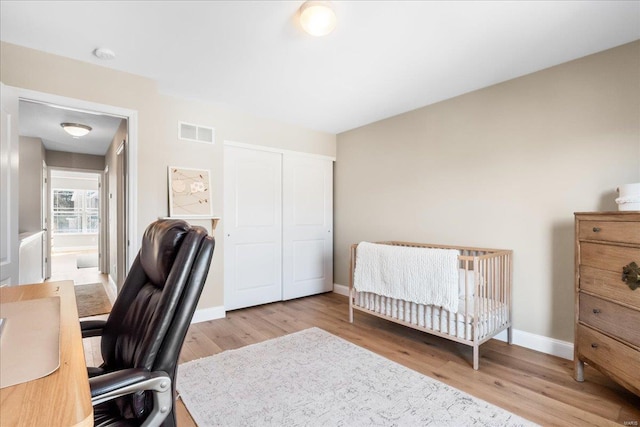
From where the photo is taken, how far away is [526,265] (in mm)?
2609

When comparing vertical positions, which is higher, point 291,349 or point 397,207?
point 397,207

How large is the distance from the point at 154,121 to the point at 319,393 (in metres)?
2.58

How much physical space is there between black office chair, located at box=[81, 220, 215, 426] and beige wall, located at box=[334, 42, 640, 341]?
265 centimetres

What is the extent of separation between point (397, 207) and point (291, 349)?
6.50 feet

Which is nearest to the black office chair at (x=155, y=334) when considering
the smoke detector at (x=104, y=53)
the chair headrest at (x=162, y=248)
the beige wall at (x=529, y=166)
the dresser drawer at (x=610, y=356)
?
the chair headrest at (x=162, y=248)

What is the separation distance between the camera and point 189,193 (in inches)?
123

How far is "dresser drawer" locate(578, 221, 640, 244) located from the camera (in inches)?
67.1

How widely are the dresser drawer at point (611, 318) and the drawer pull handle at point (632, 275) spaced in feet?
0.45

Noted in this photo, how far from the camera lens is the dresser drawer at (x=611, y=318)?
167 centimetres

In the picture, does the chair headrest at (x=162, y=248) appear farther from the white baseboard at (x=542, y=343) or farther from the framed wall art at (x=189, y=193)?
the white baseboard at (x=542, y=343)

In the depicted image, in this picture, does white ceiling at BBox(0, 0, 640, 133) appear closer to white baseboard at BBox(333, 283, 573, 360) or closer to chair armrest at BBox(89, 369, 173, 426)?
chair armrest at BBox(89, 369, 173, 426)

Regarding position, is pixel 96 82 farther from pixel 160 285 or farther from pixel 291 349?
pixel 291 349

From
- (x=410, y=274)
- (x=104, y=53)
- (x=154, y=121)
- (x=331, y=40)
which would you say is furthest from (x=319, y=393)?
(x=104, y=53)

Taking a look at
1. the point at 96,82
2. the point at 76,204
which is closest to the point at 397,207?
the point at 96,82
